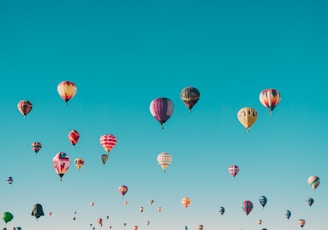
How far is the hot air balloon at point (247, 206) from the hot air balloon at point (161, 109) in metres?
31.2

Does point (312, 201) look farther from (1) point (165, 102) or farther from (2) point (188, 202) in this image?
(1) point (165, 102)

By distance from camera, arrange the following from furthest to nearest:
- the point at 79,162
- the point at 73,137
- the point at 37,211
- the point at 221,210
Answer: the point at 221,210 → the point at 37,211 → the point at 79,162 → the point at 73,137

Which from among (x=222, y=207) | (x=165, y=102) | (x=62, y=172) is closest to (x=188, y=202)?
(x=222, y=207)

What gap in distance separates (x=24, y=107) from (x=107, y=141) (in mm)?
9924

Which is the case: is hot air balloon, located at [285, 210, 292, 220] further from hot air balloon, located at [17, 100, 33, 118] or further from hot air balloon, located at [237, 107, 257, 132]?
hot air balloon, located at [17, 100, 33, 118]

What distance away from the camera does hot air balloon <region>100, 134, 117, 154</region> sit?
6762 cm

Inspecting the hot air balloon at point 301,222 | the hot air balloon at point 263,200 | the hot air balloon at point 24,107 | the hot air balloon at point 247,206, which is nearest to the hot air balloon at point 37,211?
the hot air balloon at point 24,107

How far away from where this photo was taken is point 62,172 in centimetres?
6594

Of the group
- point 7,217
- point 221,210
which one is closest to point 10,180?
point 7,217

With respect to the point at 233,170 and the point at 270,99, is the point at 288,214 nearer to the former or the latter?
the point at 233,170

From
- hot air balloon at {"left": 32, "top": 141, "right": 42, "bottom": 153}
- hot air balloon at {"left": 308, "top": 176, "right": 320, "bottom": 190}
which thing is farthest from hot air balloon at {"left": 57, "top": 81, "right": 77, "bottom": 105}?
hot air balloon at {"left": 308, "top": 176, "right": 320, "bottom": 190}

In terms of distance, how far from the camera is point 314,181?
3393 inches

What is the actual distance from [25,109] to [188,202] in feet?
105

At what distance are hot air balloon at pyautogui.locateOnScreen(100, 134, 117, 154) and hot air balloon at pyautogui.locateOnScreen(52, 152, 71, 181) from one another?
12.9 ft
